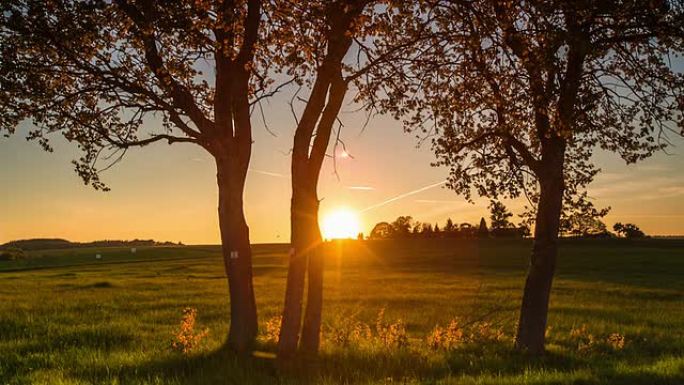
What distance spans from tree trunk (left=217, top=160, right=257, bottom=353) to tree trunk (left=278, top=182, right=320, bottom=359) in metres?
1.66

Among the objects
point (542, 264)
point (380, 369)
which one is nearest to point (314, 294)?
point (380, 369)

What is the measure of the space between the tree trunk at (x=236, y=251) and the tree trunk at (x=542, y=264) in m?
6.64

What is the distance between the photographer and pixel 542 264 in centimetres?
1574

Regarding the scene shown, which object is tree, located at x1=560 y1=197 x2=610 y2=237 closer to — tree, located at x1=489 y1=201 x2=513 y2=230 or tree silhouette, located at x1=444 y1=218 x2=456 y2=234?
tree, located at x1=489 y1=201 x2=513 y2=230

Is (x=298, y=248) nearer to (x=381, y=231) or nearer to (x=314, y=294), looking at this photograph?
(x=314, y=294)

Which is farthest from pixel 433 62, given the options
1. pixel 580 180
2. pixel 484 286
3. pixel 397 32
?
pixel 484 286

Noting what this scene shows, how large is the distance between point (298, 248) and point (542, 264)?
6.21 meters

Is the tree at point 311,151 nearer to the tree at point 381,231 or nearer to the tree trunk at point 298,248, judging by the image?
the tree trunk at point 298,248

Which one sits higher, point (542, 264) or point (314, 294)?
point (542, 264)

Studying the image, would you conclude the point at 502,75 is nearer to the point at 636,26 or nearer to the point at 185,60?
the point at 636,26

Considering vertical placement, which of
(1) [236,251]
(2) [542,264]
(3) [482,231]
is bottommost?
(1) [236,251]

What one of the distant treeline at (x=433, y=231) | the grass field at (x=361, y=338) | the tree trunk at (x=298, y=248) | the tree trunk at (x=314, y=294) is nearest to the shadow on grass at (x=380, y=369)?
the grass field at (x=361, y=338)

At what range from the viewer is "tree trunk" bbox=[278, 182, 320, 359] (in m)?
13.5

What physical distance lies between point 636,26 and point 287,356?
10.2 meters
